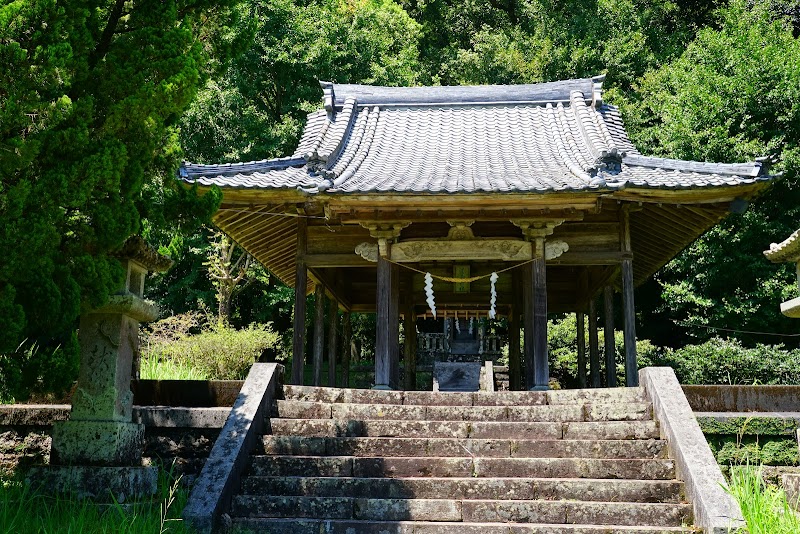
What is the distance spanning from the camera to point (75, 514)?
5.30 m

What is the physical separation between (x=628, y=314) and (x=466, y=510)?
16.7 feet

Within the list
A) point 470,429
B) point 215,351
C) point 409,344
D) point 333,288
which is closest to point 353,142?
point 333,288

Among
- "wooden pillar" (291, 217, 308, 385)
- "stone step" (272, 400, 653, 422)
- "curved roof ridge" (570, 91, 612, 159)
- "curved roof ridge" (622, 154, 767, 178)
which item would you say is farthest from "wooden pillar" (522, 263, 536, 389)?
"wooden pillar" (291, 217, 308, 385)

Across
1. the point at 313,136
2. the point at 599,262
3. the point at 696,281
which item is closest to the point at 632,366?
the point at 599,262

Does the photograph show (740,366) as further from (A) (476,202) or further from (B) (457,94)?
(A) (476,202)

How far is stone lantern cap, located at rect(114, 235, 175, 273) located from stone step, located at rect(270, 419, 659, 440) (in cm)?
197

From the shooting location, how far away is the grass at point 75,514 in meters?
4.92

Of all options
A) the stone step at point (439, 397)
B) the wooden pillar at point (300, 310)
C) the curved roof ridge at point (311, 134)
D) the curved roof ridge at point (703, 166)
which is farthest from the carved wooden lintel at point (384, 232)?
the curved roof ridge at point (703, 166)

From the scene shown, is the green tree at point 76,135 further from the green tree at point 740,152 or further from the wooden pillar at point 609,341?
the green tree at point 740,152

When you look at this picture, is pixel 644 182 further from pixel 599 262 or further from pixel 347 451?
pixel 347 451

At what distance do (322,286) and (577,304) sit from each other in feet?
16.1

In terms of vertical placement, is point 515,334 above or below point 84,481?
above

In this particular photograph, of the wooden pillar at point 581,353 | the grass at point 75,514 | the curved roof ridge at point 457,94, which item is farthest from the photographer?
the wooden pillar at point 581,353

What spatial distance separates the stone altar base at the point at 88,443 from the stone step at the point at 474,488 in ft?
3.76
